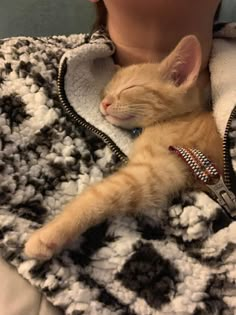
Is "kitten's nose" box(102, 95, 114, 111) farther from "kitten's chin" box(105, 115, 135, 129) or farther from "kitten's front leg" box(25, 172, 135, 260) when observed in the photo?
"kitten's front leg" box(25, 172, 135, 260)

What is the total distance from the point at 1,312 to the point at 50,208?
21cm

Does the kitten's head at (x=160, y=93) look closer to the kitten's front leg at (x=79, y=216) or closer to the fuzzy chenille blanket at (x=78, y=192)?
the fuzzy chenille blanket at (x=78, y=192)

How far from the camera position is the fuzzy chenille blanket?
76 centimetres

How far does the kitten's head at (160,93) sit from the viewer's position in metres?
1.03

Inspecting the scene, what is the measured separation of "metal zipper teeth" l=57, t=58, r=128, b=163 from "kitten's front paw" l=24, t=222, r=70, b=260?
0.74ft

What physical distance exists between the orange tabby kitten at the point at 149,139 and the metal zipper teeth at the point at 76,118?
28mm

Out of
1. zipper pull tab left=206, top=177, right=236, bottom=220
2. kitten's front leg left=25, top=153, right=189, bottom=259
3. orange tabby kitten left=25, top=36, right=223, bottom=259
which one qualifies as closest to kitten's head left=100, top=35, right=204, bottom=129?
orange tabby kitten left=25, top=36, right=223, bottom=259

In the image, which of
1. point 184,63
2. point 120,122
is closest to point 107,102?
point 120,122

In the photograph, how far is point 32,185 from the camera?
2.95 ft

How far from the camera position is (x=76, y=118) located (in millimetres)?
994

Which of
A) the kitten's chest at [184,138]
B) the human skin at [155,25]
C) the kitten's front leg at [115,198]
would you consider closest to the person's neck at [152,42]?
the human skin at [155,25]

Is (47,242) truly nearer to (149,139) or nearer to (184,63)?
(149,139)

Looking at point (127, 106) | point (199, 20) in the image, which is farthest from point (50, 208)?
point (199, 20)

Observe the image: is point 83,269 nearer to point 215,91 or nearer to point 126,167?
point 126,167
